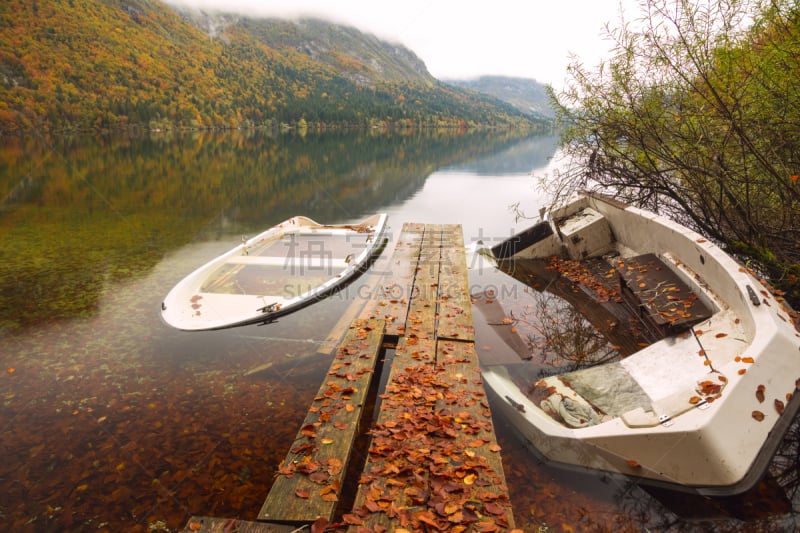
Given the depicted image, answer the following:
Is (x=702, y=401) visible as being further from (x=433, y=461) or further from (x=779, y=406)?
(x=433, y=461)

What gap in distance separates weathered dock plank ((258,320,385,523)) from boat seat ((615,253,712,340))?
4.21 meters

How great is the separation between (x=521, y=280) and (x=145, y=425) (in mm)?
8578

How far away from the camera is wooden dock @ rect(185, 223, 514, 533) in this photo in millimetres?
3377

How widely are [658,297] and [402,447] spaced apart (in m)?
5.08

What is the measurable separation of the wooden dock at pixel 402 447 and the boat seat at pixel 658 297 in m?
2.79

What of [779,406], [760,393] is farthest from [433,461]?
[779,406]

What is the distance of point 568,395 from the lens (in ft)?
18.0

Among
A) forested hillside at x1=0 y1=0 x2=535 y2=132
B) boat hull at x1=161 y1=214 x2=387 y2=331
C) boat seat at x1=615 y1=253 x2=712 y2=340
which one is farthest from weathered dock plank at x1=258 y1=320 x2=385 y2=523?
forested hillside at x1=0 y1=0 x2=535 y2=132

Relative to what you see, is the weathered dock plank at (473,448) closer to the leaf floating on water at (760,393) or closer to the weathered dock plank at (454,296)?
the weathered dock plank at (454,296)

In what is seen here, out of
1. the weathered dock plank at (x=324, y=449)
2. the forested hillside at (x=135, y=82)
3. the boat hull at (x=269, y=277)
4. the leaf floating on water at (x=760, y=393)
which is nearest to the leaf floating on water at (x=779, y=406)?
the leaf floating on water at (x=760, y=393)

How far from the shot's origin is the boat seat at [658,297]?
5.99 meters

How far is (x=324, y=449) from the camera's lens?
4.17 m

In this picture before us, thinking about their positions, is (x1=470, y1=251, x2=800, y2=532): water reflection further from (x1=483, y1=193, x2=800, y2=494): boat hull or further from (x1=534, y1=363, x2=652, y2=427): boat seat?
(x1=534, y1=363, x2=652, y2=427): boat seat

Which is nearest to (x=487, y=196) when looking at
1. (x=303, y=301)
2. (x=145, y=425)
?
(x=303, y=301)
